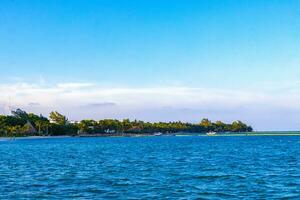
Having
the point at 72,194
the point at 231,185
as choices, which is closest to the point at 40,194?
the point at 72,194

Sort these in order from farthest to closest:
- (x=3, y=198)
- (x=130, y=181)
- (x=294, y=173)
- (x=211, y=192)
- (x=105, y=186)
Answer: (x=294, y=173)
(x=130, y=181)
(x=105, y=186)
(x=211, y=192)
(x=3, y=198)

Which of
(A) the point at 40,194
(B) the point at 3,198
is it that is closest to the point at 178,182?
(A) the point at 40,194

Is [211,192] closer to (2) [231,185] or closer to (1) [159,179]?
(2) [231,185]

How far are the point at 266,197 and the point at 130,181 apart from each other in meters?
15.4

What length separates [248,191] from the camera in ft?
131

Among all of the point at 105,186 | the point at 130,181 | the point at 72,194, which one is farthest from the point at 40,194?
the point at 130,181

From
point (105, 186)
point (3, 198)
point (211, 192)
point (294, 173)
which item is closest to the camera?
point (3, 198)

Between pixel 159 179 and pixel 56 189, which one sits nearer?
pixel 56 189

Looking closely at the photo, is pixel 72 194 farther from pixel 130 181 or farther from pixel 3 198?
pixel 130 181

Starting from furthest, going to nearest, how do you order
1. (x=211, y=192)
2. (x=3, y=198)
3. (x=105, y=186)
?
(x=105, y=186)
(x=211, y=192)
(x=3, y=198)

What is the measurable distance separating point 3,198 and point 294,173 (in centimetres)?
3485

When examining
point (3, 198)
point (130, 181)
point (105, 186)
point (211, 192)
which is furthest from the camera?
point (130, 181)

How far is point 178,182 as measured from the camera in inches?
1806

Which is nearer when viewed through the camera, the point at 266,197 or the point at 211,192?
the point at 266,197
